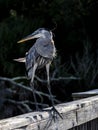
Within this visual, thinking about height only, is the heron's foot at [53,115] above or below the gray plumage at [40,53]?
below

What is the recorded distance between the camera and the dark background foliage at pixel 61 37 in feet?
40.5

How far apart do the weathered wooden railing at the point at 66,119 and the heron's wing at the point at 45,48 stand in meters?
0.37

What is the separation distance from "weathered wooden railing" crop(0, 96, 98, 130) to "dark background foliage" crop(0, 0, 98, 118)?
26.7 ft

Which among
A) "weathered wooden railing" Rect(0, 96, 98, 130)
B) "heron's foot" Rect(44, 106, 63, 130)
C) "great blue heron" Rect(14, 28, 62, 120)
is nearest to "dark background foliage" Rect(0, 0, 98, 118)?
"weathered wooden railing" Rect(0, 96, 98, 130)

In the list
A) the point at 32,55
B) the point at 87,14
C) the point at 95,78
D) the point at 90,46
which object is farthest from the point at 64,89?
the point at 32,55

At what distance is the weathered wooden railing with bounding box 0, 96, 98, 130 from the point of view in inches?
93.8

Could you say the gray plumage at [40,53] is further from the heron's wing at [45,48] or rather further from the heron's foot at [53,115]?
the heron's foot at [53,115]

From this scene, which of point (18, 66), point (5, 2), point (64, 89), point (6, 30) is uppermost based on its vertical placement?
point (5, 2)

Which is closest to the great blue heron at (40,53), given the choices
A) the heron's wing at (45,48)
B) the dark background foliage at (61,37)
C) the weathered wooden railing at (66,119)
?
the heron's wing at (45,48)

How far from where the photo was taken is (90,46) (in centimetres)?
1355

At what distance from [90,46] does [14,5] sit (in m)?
A: 2.69

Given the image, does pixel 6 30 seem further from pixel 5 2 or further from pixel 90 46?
pixel 90 46

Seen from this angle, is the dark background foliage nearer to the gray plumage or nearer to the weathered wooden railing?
the weathered wooden railing

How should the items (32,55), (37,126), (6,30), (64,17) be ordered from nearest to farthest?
(37,126) → (32,55) → (6,30) → (64,17)
